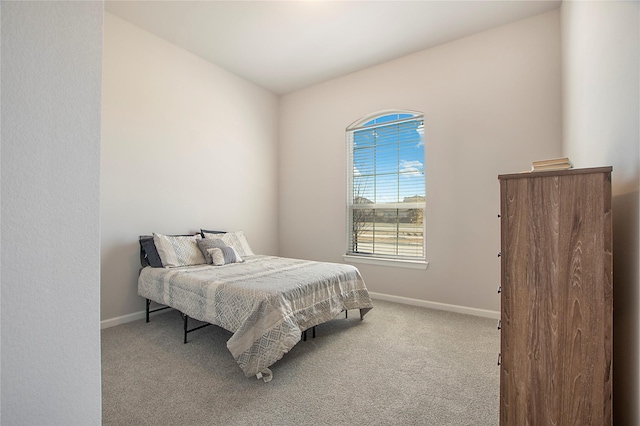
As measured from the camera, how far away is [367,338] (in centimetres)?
270

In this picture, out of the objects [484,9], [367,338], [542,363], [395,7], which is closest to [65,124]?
[542,363]

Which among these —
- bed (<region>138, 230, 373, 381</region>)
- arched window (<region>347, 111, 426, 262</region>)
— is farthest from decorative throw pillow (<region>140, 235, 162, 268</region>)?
arched window (<region>347, 111, 426, 262</region>)

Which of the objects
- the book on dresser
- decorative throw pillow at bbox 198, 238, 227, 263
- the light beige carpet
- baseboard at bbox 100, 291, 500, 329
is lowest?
the light beige carpet

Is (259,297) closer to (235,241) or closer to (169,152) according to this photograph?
(235,241)

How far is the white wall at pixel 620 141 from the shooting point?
4.02ft

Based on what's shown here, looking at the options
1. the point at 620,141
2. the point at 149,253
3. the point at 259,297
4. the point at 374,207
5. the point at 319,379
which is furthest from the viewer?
A: the point at 374,207

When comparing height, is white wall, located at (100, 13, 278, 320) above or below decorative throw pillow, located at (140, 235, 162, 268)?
above

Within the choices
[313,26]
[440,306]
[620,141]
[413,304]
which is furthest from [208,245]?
A: [620,141]

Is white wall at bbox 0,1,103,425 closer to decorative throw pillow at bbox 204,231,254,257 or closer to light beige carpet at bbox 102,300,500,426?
light beige carpet at bbox 102,300,500,426

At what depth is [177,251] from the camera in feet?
10.4

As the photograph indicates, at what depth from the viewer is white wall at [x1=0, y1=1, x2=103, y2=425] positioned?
0.74 m

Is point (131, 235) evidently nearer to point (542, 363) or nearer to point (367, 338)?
point (367, 338)

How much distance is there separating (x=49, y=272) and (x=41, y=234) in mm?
104

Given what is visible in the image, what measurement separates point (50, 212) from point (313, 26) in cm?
313
